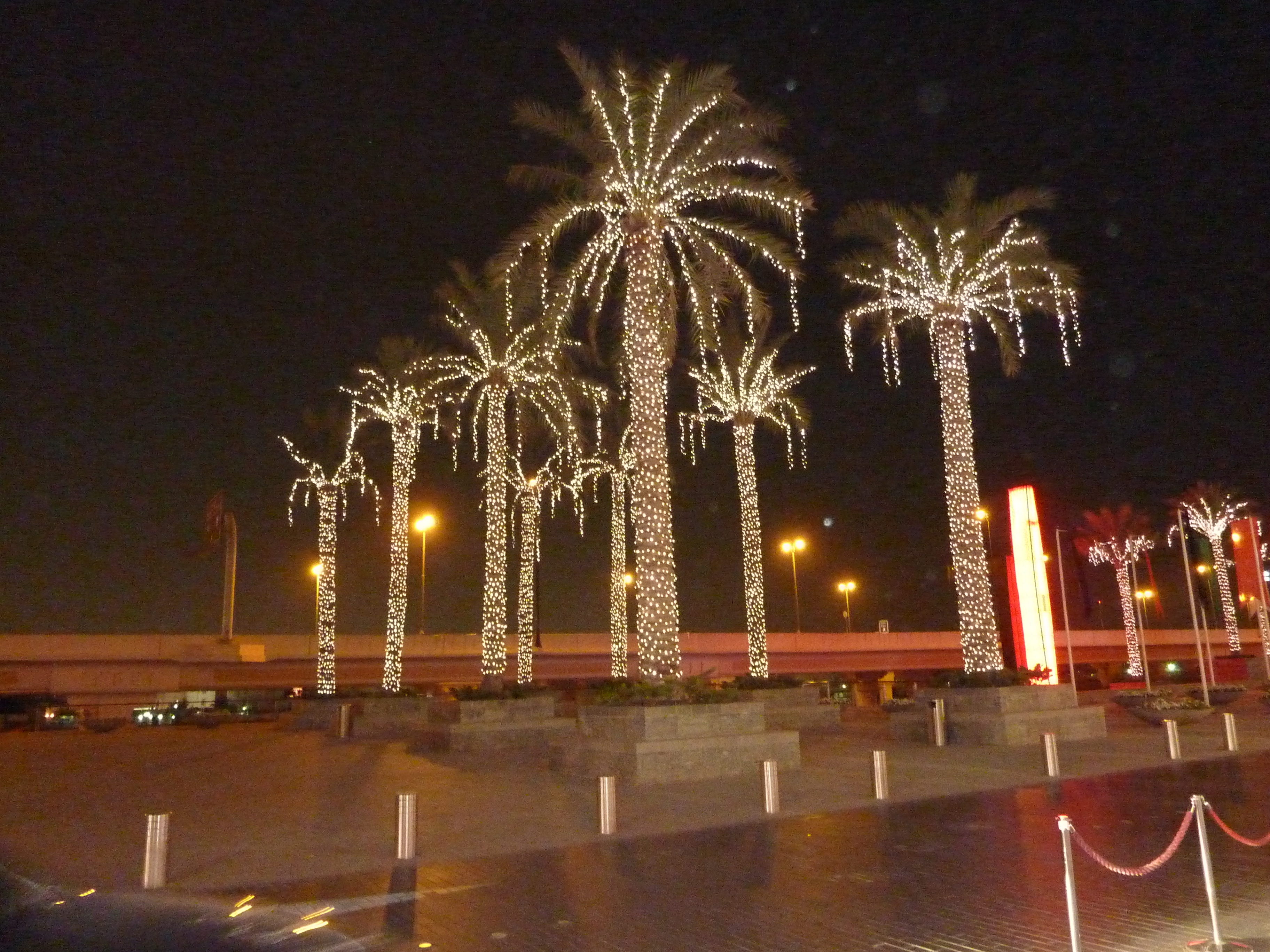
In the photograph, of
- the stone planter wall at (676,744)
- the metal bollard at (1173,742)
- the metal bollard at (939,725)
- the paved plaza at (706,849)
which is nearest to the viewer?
the paved plaza at (706,849)

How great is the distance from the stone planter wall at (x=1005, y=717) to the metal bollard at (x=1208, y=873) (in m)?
16.0

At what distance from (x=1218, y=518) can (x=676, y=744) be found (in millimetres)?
46304

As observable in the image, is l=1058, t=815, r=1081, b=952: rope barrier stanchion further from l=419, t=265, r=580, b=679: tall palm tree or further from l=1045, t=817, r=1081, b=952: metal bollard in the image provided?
l=419, t=265, r=580, b=679: tall palm tree

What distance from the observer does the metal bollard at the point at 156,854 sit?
10.5 meters

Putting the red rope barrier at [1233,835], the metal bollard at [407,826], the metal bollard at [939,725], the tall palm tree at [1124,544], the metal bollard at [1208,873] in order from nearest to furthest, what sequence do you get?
the metal bollard at [1208,873] < the red rope barrier at [1233,835] < the metal bollard at [407,826] < the metal bollard at [939,725] < the tall palm tree at [1124,544]

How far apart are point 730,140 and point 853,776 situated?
41.9 feet

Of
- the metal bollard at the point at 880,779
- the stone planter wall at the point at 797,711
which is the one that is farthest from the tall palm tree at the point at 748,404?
the metal bollard at the point at 880,779

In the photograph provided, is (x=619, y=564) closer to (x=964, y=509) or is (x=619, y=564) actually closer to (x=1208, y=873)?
(x=964, y=509)

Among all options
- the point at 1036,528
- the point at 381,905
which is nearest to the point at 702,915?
the point at 381,905

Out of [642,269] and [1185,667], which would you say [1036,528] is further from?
[1185,667]

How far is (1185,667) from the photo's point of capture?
71312 millimetres

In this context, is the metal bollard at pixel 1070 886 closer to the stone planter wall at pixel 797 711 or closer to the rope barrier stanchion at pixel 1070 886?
the rope barrier stanchion at pixel 1070 886

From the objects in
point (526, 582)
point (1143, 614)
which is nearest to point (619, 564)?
point (526, 582)

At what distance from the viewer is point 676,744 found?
17.9 m
